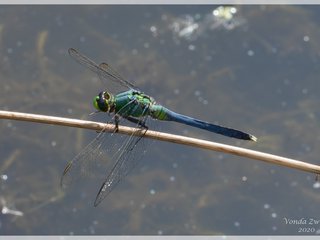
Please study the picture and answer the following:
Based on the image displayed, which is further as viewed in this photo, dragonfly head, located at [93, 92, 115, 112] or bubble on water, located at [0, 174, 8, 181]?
bubble on water, located at [0, 174, 8, 181]

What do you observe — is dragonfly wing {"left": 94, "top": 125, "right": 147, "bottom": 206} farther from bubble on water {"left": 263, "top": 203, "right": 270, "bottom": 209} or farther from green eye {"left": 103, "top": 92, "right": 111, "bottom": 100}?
bubble on water {"left": 263, "top": 203, "right": 270, "bottom": 209}

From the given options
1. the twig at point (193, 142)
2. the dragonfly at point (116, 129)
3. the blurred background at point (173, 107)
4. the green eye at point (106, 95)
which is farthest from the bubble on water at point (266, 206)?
the twig at point (193, 142)

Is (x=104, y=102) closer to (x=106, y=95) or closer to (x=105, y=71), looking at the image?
A: (x=106, y=95)

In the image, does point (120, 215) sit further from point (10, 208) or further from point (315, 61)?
point (315, 61)

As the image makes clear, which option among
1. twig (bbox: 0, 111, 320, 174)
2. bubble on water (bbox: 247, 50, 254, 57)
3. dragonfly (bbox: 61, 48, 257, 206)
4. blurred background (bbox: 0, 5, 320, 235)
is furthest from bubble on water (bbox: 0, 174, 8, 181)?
bubble on water (bbox: 247, 50, 254, 57)

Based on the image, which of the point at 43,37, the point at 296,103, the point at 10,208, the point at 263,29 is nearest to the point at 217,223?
the point at 296,103

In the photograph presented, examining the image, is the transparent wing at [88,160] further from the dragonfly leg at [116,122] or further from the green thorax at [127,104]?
the green thorax at [127,104]

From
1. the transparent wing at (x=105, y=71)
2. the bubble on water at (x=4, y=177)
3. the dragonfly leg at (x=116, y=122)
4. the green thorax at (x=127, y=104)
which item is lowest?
the bubble on water at (x=4, y=177)
